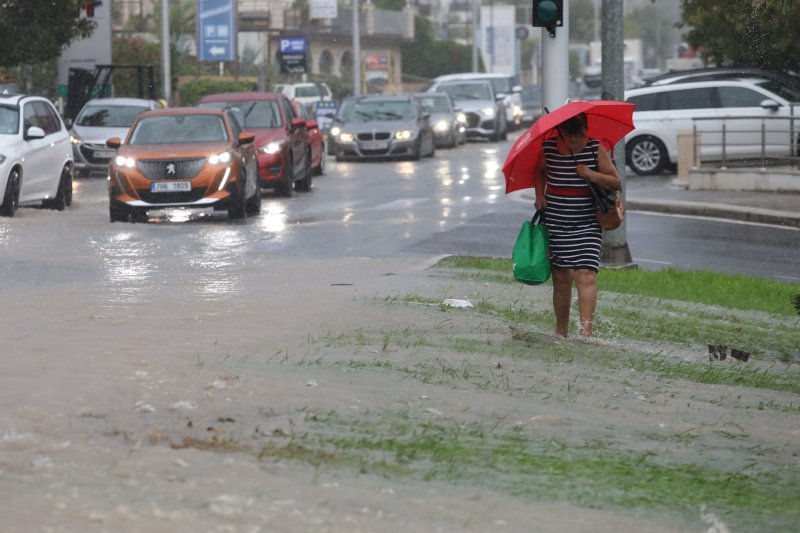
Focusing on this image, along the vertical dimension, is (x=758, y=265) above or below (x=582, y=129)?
below

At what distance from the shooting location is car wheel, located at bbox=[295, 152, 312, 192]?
2845 centimetres

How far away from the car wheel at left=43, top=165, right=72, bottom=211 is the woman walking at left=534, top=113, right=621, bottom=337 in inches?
574

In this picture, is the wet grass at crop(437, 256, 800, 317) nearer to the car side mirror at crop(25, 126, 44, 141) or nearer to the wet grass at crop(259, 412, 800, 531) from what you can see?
the wet grass at crop(259, 412, 800, 531)

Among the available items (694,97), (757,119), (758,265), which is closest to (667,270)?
(758,265)

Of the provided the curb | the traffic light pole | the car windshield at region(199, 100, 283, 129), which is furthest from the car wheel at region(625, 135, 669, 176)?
the traffic light pole

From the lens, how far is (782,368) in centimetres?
1088

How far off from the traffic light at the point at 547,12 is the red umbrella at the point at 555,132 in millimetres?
6006

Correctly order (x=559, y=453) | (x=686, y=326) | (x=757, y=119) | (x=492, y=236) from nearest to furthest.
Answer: (x=559, y=453), (x=686, y=326), (x=492, y=236), (x=757, y=119)

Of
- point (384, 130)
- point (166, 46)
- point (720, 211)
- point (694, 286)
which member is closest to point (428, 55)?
point (166, 46)

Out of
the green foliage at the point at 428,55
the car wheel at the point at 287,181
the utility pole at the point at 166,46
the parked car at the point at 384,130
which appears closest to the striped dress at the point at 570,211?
the car wheel at the point at 287,181

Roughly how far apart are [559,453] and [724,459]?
2.65ft

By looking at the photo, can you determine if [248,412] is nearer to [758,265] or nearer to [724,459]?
[724,459]

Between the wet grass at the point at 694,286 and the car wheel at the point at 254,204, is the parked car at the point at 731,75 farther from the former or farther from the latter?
the wet grass at the point at 694,286

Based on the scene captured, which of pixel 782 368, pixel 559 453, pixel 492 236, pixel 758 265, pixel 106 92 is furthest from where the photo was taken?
pixel 106 92
